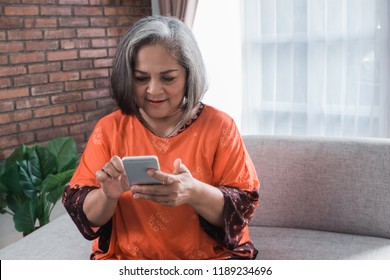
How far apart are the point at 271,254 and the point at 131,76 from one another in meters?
0.80

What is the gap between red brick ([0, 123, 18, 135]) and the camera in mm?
3033

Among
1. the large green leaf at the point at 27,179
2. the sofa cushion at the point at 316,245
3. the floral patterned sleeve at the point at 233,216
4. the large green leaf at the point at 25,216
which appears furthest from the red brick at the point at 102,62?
the floral patterned sleeve at the point at 233,216

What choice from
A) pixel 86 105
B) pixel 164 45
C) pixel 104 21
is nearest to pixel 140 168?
pixel 164 45

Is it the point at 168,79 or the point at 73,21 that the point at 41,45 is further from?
the point at 168,79

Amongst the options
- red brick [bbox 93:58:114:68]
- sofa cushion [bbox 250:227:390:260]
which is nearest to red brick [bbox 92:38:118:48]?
red brick [bbox 93:58:114:68]

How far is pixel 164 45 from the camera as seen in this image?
4.41 ft

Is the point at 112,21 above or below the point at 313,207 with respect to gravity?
above

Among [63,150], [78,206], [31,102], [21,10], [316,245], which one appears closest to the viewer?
[78,206]

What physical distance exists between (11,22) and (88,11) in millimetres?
693

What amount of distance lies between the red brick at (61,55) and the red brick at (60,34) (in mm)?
104

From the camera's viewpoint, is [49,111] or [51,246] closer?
[51,246]

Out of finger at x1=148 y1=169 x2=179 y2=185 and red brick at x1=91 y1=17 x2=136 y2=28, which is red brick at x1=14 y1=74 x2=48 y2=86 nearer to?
red brick at x1=91 y1=17 x2=136 y2=28

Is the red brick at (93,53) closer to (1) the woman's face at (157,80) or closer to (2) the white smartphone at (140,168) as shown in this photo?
(1) the woman's face at (157,80)

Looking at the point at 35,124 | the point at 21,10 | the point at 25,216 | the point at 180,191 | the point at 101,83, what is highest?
the point at 21,10
